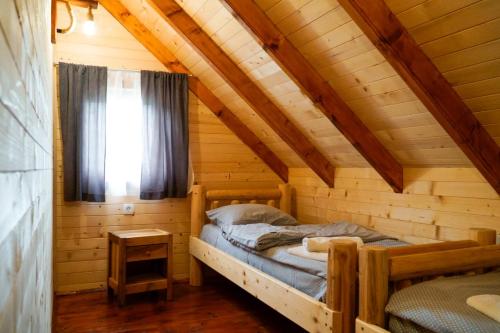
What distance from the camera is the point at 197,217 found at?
3.95m

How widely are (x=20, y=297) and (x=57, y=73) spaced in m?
3.43

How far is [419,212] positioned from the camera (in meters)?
2.89

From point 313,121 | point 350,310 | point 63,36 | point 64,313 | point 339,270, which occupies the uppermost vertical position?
point 63,36

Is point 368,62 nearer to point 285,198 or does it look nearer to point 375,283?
point 375,283

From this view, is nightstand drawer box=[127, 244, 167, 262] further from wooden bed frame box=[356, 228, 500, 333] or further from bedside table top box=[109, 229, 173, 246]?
wooden bed frame box=[356, 228, 500, 333]

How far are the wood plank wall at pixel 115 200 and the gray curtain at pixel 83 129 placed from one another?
0.38ft

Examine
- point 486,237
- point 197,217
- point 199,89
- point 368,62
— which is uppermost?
point 199,89

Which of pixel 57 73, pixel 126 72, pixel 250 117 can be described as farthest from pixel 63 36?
pixel 250 117

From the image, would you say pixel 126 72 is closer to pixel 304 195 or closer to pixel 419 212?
pixel 304 195

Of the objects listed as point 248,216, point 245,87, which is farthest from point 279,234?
point 245,87

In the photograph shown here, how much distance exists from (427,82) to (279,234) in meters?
1.33

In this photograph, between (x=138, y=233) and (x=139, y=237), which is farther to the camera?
(x=138, y=233)

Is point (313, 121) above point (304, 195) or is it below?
above

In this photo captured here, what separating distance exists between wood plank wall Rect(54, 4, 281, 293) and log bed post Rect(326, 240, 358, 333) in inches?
94.5
